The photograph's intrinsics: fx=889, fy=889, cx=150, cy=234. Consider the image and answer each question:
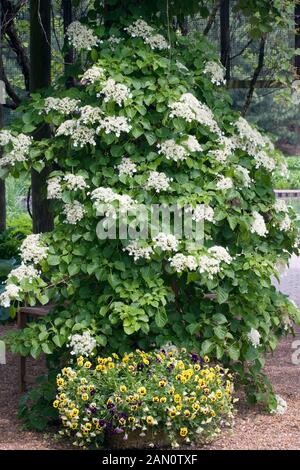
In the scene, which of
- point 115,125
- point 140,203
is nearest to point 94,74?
point 115,125

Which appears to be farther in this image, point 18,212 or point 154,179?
point 18,212

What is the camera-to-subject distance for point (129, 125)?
14.8 ft

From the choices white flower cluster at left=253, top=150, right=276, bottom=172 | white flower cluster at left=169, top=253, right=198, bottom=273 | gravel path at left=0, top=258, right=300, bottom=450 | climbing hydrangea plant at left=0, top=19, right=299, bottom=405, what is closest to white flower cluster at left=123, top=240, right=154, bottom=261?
climbing hydrangea plant at left=0, top=19, right=299, bottom=405

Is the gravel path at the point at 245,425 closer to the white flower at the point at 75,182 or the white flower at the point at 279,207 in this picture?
the white flower at the point at 279,207

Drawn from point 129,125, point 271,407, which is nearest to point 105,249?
point 129,125

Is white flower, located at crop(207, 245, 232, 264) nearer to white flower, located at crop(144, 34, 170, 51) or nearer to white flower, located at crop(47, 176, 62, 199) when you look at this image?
white flower, located at crop(47, 176, 62, 199)

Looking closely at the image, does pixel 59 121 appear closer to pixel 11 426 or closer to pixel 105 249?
pixel 105 249

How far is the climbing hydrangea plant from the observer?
4.48 m

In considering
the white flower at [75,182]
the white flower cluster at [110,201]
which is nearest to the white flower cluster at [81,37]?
the white flower at [75,182]

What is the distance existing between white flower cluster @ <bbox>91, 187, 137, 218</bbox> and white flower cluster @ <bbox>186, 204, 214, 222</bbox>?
34 centimetres

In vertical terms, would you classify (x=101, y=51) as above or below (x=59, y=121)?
above

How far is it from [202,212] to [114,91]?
2.48 feet

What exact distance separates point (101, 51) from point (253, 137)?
3.17 ft

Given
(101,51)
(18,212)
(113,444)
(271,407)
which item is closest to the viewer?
(113,444)
